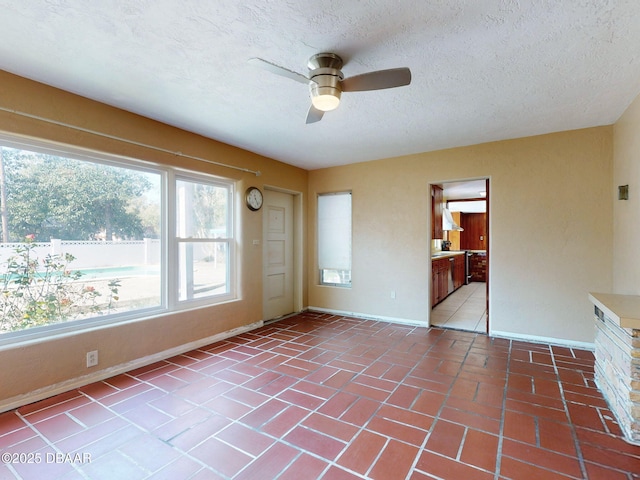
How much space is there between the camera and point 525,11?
64.5 inches

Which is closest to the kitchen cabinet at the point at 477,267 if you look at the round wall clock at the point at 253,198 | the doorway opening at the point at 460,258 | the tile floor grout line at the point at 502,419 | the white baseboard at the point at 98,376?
the doorway opening at the point at 460,258

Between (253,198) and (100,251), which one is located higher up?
(253,198)

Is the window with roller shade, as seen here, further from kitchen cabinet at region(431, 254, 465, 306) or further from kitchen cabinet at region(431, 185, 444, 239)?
kitchen cabinet at region(431, 254, 465, 306)

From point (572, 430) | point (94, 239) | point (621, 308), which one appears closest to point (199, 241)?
point (94, 239)

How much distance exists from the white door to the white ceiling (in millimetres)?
1812

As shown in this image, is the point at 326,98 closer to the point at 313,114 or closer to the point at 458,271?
the point at 313,114

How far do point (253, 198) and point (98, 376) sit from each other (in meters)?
2.60

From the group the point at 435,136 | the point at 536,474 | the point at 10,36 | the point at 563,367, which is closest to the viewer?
the point at 536,474

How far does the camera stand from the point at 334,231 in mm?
5211

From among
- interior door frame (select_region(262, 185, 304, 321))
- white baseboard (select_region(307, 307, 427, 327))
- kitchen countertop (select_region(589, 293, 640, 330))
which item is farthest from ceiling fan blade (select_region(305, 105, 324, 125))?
white baseboard (select_region(307, 307, 427, 327))

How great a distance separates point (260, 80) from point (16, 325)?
8.77 ft

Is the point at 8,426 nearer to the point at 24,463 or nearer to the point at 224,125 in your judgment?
the point at 24,463

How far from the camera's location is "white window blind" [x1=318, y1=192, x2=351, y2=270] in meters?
5.09

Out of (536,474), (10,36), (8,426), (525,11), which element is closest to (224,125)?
(10,36)
